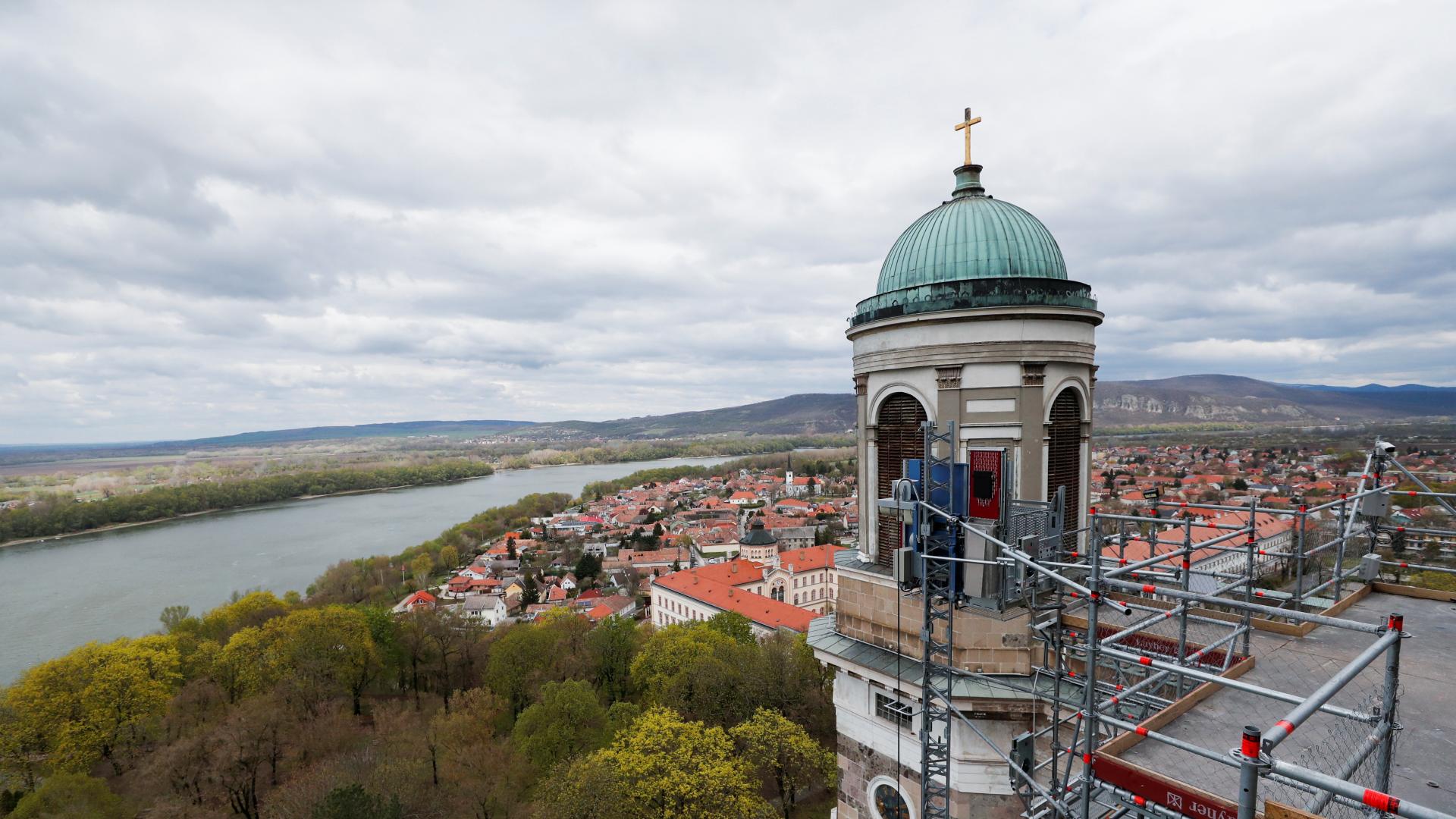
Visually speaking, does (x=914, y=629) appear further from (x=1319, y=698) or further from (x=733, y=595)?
(x=733, y=595)

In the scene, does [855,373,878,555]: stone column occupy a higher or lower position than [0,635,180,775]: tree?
higher

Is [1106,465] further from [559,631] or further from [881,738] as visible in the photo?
[881,738]

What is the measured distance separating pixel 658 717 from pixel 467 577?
46541 millimetres

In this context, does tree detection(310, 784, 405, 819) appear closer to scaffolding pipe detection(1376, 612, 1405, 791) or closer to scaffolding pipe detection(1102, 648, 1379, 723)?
scaffolding pipe detection(1102, 648, 1379, 723)

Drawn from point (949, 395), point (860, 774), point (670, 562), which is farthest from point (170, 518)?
point (949, 395)

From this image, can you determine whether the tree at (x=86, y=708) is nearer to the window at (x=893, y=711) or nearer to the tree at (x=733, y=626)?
the tree at (x=733, y=626)

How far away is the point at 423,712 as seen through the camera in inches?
1176

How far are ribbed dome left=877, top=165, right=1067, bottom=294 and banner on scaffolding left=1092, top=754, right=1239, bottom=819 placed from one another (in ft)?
22.3

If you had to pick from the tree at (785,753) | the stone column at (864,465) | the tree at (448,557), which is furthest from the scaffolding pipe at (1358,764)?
the tree at (448,557)

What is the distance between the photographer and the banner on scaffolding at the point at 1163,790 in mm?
4184

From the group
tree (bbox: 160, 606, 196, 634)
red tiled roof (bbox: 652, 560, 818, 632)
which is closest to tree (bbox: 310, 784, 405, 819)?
red tiled roof (bbox: 652, 560, 818, 632)

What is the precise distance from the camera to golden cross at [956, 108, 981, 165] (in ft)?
36.3

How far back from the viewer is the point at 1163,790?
446 cm

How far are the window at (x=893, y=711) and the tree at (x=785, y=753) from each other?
43.3ft
